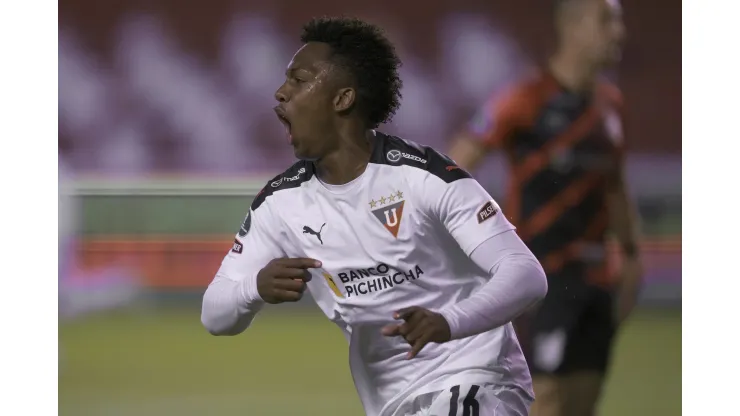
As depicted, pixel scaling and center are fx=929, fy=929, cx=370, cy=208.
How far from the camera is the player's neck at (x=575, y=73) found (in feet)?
10.2

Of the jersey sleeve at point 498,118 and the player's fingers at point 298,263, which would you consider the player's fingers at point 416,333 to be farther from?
the jersey sleeve at point 498,118

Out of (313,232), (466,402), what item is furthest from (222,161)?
(466,402)

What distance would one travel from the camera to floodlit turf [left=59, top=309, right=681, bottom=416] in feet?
10.2

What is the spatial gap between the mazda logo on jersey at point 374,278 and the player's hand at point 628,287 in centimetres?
110

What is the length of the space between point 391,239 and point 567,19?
47.2 inches

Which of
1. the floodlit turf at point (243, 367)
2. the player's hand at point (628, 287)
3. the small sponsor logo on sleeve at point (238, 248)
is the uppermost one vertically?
the small sponsor logo on sleeve at point (238, 248)

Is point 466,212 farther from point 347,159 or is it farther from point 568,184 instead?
point 568,184

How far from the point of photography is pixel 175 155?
10.3ft

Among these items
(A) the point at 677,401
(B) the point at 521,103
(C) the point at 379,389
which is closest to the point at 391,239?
(C) the point at 379,389

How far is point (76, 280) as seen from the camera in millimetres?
3127

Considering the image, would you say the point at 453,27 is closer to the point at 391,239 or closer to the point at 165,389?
the point at 391,239

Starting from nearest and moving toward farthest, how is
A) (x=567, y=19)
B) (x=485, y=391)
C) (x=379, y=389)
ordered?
(x=485, y=391)
(x=379, y=389)
(x=567, y=19)

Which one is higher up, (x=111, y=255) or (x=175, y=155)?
(x=175, y=155)

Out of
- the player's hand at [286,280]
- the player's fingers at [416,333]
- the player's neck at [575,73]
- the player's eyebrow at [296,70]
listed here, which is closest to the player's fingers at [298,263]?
the player's hand at [286,280]
